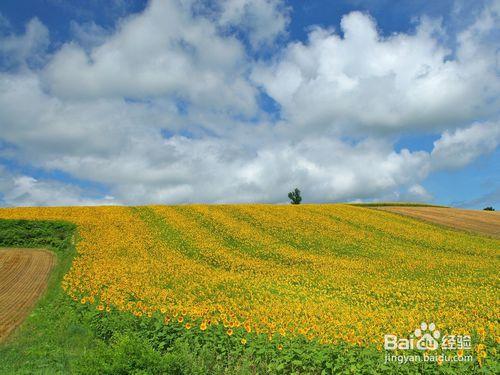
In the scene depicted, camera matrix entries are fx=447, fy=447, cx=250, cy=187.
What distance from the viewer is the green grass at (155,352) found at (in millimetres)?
8812

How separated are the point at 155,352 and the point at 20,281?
60.5 ft

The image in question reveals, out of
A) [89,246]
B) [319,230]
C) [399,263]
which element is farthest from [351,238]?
[89,246]

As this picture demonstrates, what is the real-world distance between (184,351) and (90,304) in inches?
313

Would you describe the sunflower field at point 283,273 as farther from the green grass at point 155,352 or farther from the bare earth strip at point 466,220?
the bare earth strip at point 466,220

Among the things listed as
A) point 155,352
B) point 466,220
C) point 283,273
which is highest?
point 466,220

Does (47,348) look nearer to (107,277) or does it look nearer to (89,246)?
(107,277)

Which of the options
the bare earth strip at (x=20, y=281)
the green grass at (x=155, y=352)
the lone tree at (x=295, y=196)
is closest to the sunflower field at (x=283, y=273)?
the green grass at (x=155, y=352)

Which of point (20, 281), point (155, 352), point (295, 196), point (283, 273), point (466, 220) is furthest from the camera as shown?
point (295, 196)

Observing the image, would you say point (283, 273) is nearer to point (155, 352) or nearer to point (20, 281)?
point (20, 281)

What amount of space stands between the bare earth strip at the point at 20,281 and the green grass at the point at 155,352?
1353 mm

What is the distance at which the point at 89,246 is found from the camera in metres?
30.0

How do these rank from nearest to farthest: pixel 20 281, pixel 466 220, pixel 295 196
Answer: pixel 20 281, pixel 466 220, pixel 295 196

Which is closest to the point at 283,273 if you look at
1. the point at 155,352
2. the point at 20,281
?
the point at 20,281

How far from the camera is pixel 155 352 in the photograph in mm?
9289
